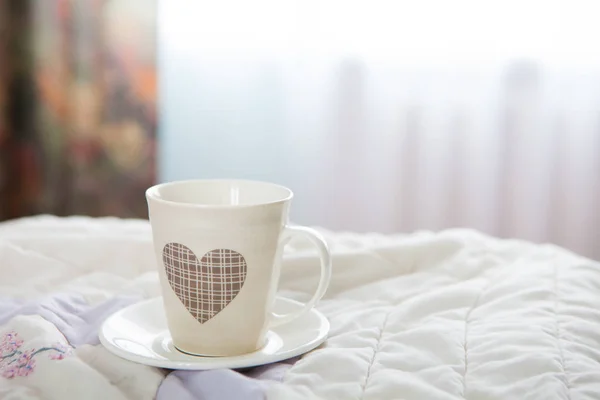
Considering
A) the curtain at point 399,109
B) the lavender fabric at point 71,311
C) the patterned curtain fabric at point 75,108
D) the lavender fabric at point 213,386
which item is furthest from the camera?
the patterned curtain fabric at point 75,108

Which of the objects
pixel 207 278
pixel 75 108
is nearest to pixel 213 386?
pixel 207 278

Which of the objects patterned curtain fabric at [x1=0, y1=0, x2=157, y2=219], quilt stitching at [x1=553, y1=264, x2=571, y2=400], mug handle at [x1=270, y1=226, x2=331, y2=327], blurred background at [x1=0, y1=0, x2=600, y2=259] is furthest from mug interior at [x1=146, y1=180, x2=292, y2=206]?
patterned curtain fabric at [x1=0, y1=0, x2=157, y2=219]

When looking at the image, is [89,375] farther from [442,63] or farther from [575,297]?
[442,63]

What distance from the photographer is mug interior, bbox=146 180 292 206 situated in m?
0.67

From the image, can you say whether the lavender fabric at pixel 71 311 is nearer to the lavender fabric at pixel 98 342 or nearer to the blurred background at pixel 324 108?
the lavender fabric at pixel 98 342

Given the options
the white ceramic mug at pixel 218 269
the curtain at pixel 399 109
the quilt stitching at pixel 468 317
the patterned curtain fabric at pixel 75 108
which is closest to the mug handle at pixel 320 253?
the white ceramic mug at pixel 218 269

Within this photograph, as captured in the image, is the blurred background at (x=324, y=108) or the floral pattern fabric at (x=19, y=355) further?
the blurred background at (x=324, y=108)

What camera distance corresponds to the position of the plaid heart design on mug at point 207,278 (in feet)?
1.91

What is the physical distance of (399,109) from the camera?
1.99 metres

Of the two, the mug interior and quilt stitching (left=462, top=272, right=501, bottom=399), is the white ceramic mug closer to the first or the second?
the mug interior

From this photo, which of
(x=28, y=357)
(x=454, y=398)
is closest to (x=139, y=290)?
(x=28, y=357)

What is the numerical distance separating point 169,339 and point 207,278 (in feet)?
0.26

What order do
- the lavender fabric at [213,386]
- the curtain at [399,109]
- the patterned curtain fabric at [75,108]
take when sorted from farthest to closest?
1. the patterned curtain fabric at [75,108]
2. the curtain at [399,109]
3. the lavender fabric at [213,386]

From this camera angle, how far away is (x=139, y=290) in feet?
2.57
